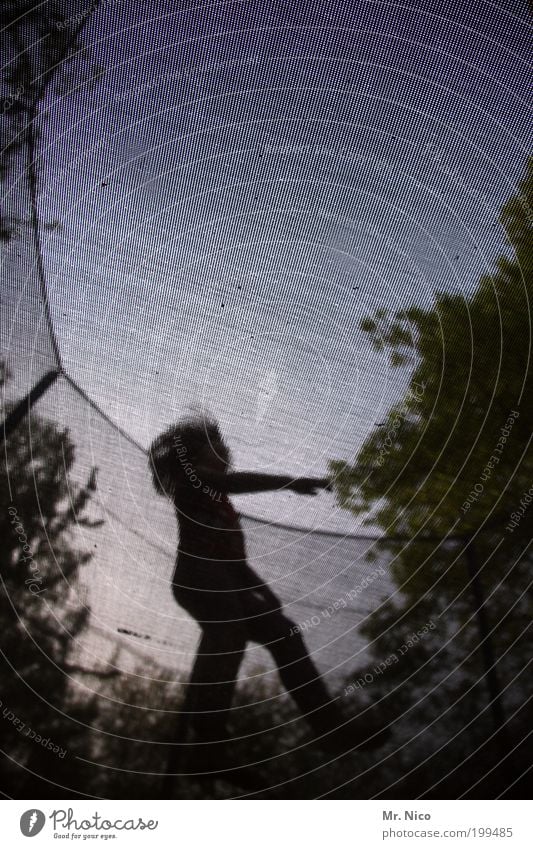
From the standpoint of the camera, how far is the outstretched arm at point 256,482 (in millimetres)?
614

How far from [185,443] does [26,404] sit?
0.18m

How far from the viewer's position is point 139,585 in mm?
612

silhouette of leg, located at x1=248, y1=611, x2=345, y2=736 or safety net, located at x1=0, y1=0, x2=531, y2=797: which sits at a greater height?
safety net, located at x1=0, y1=0, x2=531, y2=797

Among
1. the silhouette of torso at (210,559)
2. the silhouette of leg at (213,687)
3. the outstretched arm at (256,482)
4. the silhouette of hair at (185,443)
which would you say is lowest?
the silhouette of leg at (213,687)

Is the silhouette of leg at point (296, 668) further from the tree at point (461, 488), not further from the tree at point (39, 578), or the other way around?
the tree at point (39, 578)

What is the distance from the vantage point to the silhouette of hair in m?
0.61

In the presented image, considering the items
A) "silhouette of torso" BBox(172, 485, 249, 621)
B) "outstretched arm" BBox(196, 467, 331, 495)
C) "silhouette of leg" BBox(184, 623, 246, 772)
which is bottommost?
"silhouette of leg" BBox(184, 623, 246, 772)

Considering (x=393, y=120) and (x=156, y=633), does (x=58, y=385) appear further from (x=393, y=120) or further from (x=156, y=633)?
(x=393, y=120)

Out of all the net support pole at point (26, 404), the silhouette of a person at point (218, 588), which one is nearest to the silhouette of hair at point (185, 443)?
the silhouette of a person at point (218, 588)

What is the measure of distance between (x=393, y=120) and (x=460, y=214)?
0.40 ft

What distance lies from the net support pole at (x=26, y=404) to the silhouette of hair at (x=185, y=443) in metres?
0.13

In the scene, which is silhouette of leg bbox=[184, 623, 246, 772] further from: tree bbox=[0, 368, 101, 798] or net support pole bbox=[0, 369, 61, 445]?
net support pole bbox=[0, 369, 61, 445]

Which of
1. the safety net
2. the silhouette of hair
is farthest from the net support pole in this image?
the silhouette of hair

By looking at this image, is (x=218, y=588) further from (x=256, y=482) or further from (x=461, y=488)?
(x=461, y=488)
